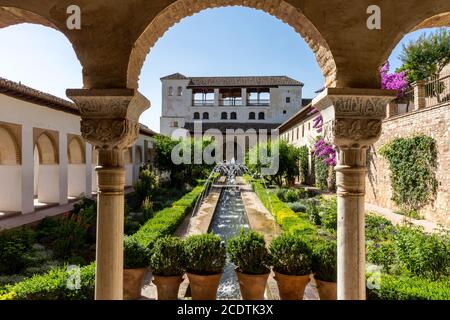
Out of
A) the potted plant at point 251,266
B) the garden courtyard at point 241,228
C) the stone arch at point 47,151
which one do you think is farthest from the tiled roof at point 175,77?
the potted plant at point 251,266

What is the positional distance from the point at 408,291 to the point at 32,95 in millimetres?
12328

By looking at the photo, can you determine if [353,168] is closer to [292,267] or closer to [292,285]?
[292,267]

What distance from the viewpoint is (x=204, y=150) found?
22.5 metres

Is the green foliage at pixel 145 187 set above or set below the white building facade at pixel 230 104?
below

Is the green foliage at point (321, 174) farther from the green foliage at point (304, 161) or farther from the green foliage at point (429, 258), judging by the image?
the green foliage at point (429, 258)

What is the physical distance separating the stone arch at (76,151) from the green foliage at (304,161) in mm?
16183

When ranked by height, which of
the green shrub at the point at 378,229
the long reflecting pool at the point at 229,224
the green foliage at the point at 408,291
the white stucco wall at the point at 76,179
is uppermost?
the white stucco wall at the point at 76,179

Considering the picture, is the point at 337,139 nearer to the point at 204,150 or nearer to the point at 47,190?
the point at 47,190

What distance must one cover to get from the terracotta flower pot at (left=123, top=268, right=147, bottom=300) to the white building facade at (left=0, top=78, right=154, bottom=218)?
8.44m

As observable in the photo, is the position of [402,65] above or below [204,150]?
above

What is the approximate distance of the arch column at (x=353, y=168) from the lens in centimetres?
297
